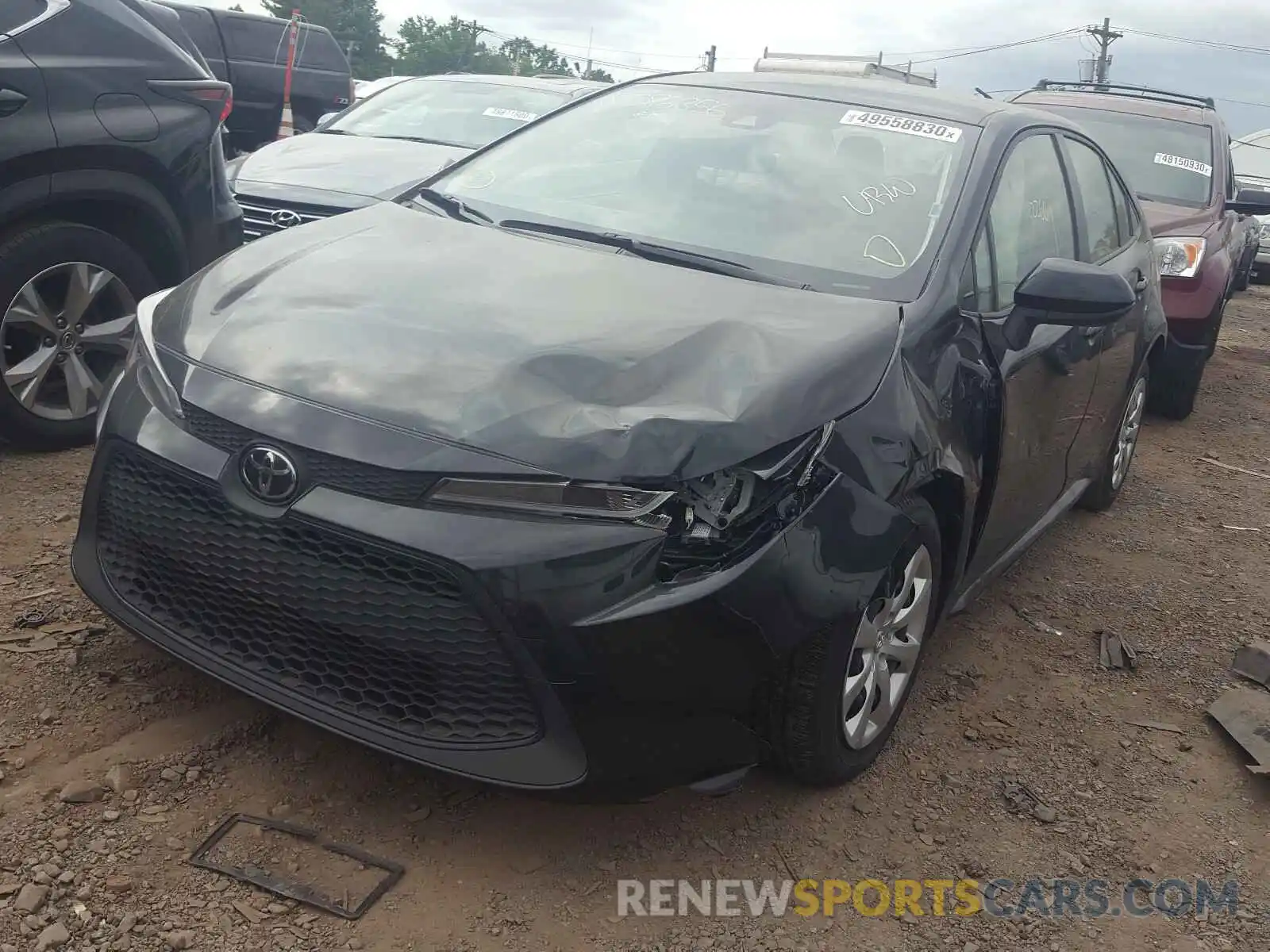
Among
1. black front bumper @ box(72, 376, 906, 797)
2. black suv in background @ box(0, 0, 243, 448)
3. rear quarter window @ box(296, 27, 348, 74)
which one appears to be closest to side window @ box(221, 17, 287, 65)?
rear quarter window @ box(296, 27, 348, 74)

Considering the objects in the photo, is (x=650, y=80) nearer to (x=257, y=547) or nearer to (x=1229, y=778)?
(x=257, y=547)

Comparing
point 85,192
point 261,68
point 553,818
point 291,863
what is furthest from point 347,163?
point 261,68

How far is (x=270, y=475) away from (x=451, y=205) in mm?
1522

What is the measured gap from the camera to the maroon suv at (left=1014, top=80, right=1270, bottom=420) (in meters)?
6.99

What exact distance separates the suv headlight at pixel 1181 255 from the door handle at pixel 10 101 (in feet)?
19.3

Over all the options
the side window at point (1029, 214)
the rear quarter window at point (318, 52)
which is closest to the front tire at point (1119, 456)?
the side window at point (1029, 214)

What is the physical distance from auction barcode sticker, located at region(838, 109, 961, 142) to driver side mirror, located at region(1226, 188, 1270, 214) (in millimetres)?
4973

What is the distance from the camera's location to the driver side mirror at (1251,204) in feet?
25.0

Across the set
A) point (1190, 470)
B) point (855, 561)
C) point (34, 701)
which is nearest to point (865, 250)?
point (855, 561)

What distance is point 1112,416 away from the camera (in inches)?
187

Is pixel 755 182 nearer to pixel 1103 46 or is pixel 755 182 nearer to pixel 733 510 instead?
pixel 733 510

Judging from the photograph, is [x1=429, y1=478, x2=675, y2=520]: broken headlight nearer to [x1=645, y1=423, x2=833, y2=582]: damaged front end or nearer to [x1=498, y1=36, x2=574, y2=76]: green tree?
[x1=645, y1=423, x2=833, y2=582]: damaged front end

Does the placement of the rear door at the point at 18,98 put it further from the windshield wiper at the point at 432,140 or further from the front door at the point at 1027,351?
the windshield wiper at the point at 432,140

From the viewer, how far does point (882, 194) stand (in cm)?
336
